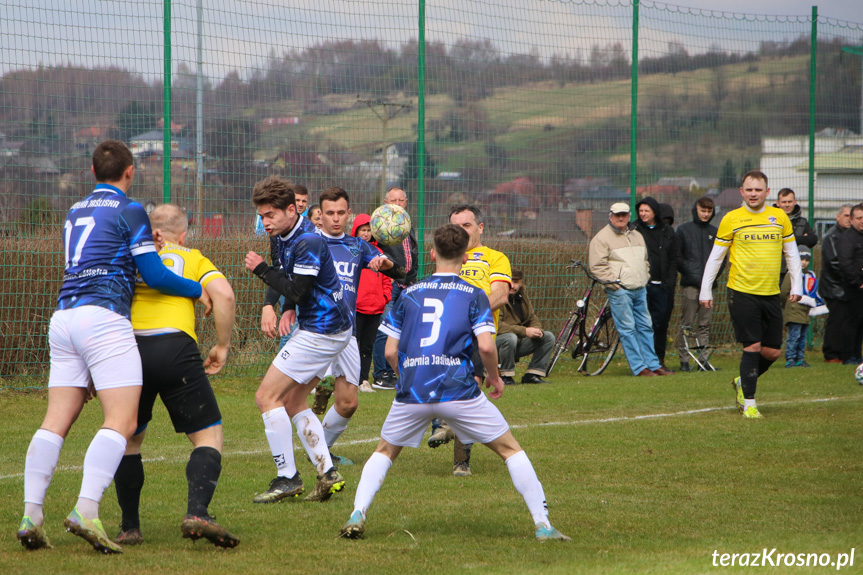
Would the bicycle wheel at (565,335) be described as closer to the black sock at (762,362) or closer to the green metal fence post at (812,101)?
the black sock at (762,362)

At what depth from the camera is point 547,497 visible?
19.6ft

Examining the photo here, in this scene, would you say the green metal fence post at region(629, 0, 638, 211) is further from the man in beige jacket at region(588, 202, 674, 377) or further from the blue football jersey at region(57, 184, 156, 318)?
the blue football jersey at region(57, 184, 156, 318)

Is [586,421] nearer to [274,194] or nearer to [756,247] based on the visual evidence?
[756,247]

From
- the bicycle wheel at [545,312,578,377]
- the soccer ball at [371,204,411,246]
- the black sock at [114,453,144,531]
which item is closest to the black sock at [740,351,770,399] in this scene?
the bicycle wheel at [545,312,578,377]

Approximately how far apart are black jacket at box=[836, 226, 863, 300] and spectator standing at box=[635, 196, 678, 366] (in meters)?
2.56

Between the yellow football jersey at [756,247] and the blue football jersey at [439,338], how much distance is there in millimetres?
4923

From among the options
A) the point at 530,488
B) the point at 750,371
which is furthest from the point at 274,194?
the point at 750,371

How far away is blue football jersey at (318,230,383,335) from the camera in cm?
640

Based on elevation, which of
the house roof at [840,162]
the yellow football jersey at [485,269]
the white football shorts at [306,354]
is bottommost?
the white football shorts at [306,354]

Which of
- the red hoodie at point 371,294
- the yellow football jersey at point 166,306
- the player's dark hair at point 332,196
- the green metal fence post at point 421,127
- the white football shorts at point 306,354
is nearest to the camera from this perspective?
the yellow football jersey at point 166,306

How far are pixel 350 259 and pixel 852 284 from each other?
9.96m

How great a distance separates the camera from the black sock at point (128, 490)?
486 centimetres

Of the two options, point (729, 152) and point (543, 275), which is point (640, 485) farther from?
point (729, 152)

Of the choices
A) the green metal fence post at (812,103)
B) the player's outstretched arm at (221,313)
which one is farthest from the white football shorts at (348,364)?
the green metal fence post at (812,103)
